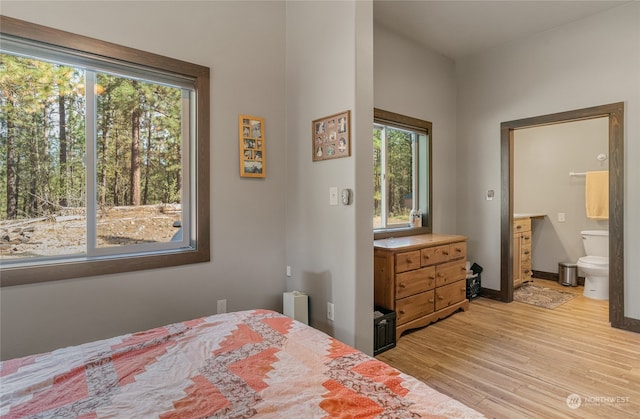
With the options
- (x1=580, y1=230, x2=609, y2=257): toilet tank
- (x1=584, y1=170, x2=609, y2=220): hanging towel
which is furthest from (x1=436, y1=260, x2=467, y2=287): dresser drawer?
(x1=584, y1=170, x2=609, y2=220): hanging towel

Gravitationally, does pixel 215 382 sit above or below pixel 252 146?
below

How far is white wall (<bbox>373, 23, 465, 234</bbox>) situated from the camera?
3.50 meters

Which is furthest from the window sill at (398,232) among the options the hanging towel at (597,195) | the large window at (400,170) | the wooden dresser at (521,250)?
the hanging towel at (597,195)

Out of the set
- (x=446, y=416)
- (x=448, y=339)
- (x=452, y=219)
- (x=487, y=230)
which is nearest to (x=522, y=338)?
(x=448, y=339)

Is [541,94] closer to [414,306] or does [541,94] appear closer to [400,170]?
[400,170]

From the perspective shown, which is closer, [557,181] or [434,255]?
[434,255]

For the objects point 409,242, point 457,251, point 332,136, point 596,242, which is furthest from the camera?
point 596,242

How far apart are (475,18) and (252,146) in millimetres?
2630

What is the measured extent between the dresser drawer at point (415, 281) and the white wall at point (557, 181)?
2.99m

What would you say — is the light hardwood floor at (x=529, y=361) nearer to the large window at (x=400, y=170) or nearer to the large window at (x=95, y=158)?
the large window at (x=400, y=170)

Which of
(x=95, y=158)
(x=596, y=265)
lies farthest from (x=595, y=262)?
(x=95, y=158)

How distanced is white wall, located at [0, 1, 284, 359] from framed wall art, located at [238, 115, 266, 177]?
0.18 ft

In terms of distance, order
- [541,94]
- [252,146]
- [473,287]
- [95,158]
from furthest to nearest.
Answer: [473,287], [541,94], [252,146], [95,158]

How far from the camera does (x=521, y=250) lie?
14.5 feet
